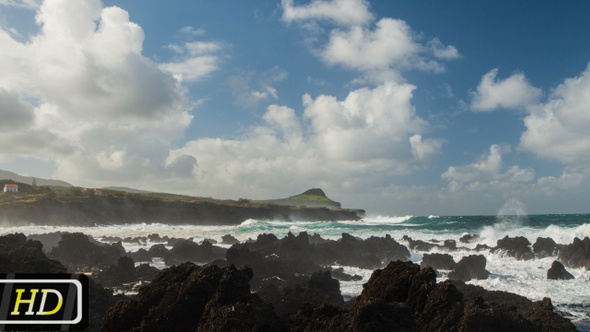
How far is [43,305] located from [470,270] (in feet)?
57.8

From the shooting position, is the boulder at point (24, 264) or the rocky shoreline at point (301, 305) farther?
the boulder at point (24, 264)

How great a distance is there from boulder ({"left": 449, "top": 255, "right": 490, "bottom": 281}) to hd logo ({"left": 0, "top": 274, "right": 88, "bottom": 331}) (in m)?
15.8

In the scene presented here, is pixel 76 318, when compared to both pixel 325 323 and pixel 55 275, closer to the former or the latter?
pixel 55 275

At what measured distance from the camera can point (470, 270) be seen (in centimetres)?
2050

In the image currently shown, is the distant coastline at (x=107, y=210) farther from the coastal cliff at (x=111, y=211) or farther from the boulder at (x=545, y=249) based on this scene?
the boulder at (x=545, y=249)

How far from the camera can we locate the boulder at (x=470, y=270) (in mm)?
19953

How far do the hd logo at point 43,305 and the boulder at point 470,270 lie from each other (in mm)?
15787

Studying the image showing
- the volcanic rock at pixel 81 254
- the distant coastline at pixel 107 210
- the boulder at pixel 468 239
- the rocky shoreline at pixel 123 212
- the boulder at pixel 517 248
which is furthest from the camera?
the distant coastline at pixel 107 210

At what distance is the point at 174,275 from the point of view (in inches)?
361

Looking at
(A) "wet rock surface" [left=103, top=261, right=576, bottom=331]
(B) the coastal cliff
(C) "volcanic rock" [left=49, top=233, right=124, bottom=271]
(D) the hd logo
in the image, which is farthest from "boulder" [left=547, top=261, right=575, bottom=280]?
(B) the coastal cliff

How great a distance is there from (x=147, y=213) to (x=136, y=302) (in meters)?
73.1

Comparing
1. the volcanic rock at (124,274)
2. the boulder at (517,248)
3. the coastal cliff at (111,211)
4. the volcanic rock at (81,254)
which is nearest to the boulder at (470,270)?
the boulder at (517,248)

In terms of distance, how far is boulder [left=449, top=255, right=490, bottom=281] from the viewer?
19953 millimetres

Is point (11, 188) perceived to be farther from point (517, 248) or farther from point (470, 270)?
point (470, 270)
